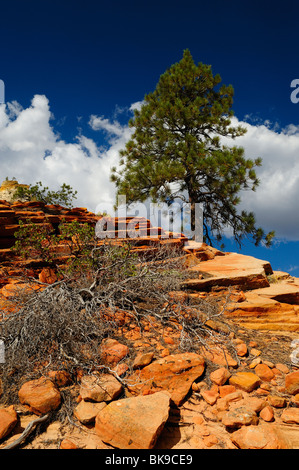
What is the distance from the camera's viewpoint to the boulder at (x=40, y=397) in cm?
300

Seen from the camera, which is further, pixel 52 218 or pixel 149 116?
pixel 149 116

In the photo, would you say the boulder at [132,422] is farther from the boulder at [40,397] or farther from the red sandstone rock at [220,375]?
the red sandstone rock at [220,375]

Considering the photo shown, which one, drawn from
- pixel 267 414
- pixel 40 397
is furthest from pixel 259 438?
pixel 40 397

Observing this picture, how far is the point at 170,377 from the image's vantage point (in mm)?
3367

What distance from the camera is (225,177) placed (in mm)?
12203

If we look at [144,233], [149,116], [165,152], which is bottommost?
[144,233]

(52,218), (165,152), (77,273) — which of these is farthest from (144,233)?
(165,152)

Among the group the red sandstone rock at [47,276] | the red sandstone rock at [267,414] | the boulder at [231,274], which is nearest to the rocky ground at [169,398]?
the red sandstone rock at [267,414]

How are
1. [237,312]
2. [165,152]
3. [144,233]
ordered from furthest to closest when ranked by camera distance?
[165,152], [144,233], [237,312]

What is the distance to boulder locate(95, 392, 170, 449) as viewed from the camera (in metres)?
2.53

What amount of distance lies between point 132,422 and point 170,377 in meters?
0.86

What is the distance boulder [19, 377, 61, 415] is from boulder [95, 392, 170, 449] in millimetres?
599

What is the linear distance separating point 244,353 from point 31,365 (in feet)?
9.55
